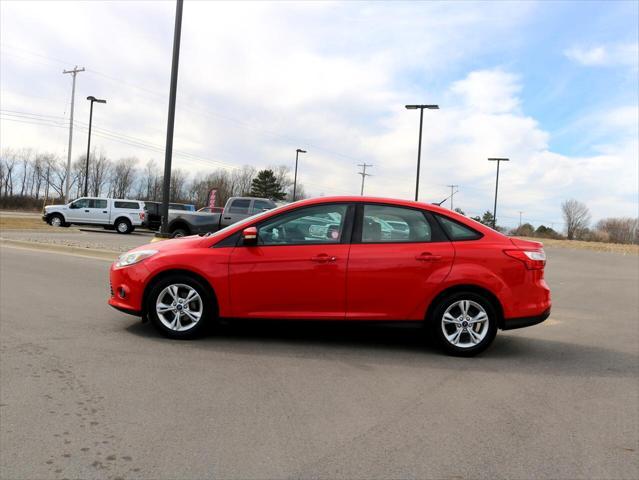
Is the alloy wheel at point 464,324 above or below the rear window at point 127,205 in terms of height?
below

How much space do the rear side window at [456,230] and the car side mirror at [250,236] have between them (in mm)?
1941

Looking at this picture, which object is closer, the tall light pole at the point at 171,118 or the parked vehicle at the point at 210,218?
the tall light pole at the point at 171,118

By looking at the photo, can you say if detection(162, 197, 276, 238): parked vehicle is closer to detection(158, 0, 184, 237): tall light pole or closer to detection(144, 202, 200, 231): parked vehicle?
detection(158, 0, 184, 237): tall light pole

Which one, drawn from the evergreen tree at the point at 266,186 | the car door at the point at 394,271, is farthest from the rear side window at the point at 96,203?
the evergreen tree at the point at 266,186

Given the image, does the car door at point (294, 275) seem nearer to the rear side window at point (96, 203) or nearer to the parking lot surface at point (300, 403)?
the parking lot surface at point (300, 403)

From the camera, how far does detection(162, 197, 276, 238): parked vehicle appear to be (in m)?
18.6

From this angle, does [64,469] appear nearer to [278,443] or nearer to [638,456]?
[278,443]

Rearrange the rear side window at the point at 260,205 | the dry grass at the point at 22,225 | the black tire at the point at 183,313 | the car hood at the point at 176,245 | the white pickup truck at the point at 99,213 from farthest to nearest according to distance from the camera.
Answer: the white pickup truck at the point at 99,213 → the dry grass at the point at 22,225 → the rear side window at the point at 260,205 → the car hood at the point at 176,245 → the black tire at the point at 183,313

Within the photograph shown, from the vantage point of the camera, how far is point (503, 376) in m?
5.09

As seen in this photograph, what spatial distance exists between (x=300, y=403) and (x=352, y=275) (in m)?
1.74

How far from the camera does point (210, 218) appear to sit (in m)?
19.2

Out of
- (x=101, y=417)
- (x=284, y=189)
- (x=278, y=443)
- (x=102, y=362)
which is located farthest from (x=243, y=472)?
(x=284, y=189)

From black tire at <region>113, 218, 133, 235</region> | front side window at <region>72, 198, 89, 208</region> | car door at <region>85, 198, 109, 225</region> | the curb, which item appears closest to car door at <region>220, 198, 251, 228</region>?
the curb

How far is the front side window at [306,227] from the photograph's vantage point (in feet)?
18.6
